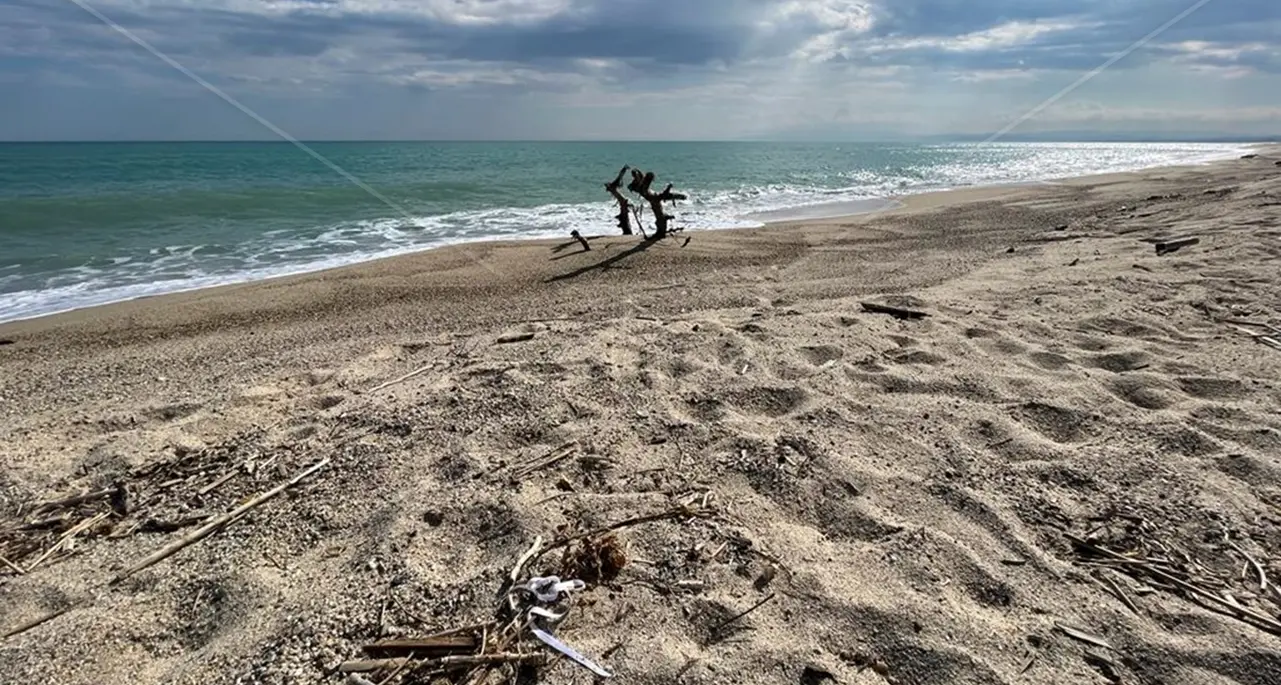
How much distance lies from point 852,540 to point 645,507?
732 millimetres

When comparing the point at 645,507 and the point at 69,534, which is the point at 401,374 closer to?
the point at 69,534

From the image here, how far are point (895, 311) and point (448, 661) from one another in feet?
12.8

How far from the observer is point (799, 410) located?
10.8 ft

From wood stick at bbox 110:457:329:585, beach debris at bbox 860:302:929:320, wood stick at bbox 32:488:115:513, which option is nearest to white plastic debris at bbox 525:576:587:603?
wood stick at bbox 110:457:329:585

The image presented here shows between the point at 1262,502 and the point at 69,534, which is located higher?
the point at 1262,502

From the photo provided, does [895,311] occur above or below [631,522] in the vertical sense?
above

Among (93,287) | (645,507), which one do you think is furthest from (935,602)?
(93,287)

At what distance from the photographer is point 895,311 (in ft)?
15.8

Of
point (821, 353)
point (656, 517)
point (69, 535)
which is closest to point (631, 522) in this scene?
point (656, 517)

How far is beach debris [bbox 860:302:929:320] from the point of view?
4664 mm

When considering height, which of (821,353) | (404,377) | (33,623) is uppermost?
(821,353)

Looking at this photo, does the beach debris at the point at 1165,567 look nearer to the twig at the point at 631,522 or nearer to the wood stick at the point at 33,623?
the twig at the point at 631,522

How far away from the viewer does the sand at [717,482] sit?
76.0 inches

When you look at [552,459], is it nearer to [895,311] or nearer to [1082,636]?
[1082,636]
